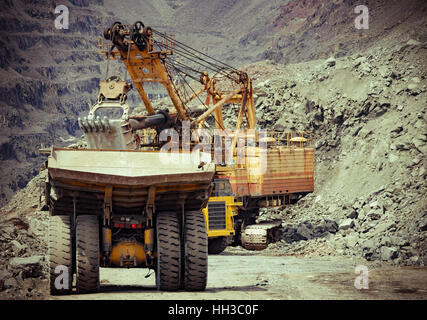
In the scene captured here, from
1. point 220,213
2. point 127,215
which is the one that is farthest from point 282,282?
point 220,213

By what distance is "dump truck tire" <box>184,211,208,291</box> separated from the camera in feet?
40.9

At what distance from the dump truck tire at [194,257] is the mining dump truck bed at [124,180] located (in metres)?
0.53

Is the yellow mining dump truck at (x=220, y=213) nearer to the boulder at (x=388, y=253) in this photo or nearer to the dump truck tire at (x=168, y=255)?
the boulder at (x=388, y=253)

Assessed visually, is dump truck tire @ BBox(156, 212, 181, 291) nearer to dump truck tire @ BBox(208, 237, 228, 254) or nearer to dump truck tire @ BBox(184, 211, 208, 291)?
dump truck tire @ BBox(184, 211, 208, 291)

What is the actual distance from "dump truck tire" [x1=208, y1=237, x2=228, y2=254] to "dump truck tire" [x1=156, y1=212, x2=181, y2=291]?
12.4 m

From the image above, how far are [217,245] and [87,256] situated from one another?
43.0ft

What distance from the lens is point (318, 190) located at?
3625cm

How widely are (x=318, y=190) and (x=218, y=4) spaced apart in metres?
91.8

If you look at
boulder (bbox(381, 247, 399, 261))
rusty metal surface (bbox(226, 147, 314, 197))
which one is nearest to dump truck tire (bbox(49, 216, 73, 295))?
boulder (bbox(381, 247, 399, 261))

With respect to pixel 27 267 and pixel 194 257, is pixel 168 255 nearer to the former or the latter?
pixel 194 257

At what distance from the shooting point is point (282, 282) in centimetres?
1503

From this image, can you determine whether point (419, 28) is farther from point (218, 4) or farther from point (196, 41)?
point (218, 4)

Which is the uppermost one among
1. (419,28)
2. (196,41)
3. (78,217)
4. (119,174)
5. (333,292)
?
(196,41)

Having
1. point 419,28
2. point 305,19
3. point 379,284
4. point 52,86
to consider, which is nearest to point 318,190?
point 419,28
